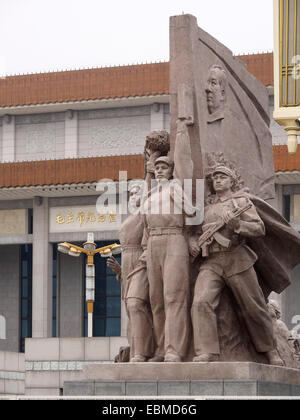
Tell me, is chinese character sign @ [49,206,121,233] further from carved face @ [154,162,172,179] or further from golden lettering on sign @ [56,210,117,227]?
carved face @ [154,162,172,179]

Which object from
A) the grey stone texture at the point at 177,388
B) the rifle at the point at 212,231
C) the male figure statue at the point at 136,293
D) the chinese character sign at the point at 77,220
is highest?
the chinese character sign at the point at 77,220

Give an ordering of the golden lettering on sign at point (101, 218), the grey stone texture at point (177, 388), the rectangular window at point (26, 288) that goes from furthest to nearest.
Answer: the rectangular window at point (26, 288) < the golden lettering on sign at point (101, 218) < the grey stone texture at point (177, 388)

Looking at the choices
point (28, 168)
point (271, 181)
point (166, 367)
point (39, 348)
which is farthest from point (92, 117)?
point (166, 367)

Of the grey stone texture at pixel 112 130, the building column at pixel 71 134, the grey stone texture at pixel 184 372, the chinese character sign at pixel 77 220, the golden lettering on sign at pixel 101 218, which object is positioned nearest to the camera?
the grey stone texture at pixel 184 372

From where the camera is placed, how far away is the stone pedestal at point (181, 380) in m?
11.4

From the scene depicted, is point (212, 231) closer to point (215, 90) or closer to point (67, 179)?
point (215, 90)

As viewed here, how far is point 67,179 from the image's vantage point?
3133cm

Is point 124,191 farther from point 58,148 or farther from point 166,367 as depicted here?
point 166,367

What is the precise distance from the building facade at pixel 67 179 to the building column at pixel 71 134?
0.09ft

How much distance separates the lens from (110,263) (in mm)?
13719

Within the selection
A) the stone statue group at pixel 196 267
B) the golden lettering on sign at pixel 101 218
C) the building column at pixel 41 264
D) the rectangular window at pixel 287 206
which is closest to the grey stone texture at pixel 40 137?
the building column at pixel 41 264

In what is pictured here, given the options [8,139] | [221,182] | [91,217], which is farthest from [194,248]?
[8,139]

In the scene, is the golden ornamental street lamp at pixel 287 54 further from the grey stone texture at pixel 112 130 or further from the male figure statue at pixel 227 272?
the grey stone texture at pixel 112 130

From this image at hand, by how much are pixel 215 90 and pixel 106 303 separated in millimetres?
23656
